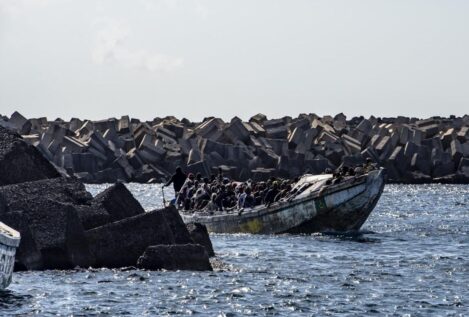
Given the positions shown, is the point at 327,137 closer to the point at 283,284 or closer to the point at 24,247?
the point at 283,284

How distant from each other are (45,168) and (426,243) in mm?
13137

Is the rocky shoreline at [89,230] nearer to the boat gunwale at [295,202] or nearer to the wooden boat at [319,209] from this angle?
the boat gunwale at [295,202]

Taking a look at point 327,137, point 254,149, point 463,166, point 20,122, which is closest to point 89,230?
point 254,149

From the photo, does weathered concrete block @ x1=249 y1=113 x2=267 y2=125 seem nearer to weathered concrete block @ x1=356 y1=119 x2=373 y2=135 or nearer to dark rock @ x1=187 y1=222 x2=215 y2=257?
weathered concrete block @ x1=356 y1=119 x2=373 y2=135

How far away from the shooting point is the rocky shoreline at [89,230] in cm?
2928

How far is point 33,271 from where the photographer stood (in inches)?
1157

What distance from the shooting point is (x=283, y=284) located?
30078 millimetres

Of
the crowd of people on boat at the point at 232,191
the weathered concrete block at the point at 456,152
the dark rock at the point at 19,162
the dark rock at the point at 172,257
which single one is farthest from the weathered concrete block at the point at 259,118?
the dark rock at the point at 172,257

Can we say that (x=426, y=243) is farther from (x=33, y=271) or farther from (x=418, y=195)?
(x=418, y=195)

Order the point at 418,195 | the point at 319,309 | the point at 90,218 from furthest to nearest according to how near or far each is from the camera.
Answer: the point at 418,195 < the point at 90,218 < the point at 319,309

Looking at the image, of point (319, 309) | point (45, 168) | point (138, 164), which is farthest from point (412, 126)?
point (319, 309)

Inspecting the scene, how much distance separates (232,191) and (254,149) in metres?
48.9

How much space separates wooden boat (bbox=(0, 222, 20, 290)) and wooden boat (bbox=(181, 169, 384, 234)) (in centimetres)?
1678

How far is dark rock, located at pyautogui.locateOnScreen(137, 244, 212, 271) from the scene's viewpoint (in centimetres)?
2967
